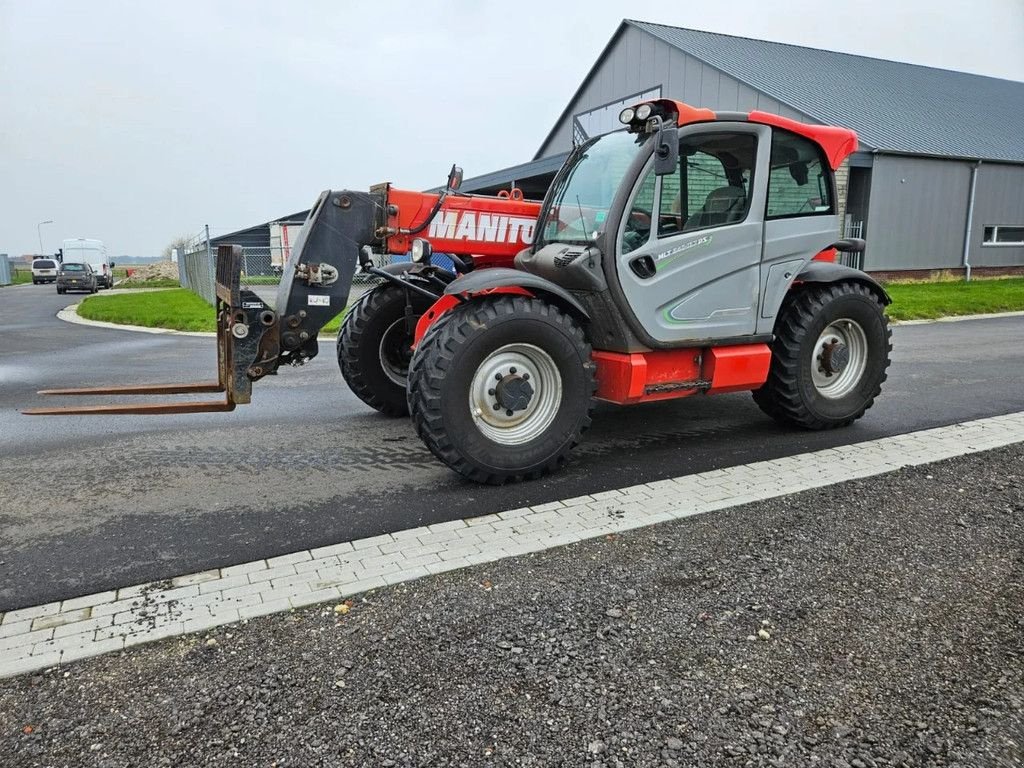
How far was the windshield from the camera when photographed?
16.9 feet

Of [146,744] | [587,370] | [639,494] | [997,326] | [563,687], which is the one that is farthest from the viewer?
[997,326]

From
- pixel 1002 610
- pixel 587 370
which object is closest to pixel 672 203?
pixel 587 370

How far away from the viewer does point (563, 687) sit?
269 cm

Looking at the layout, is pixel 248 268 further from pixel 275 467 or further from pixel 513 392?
pixel 513 392

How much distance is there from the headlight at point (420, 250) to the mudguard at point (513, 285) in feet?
1.50

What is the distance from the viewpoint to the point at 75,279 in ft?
114

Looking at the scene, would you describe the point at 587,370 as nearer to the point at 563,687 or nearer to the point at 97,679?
the point at 563,687

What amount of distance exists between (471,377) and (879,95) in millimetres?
26984

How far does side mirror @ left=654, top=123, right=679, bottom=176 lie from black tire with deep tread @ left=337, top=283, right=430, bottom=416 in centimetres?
243

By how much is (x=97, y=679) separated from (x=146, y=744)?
0.53 m

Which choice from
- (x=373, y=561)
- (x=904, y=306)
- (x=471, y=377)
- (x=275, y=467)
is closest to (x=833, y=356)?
(x=471, y=377)

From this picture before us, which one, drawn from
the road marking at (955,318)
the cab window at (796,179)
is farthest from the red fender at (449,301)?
the road marking at (955,318)

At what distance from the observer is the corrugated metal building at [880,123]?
Result: 2138cm

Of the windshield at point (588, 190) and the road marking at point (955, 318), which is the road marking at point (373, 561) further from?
the road marking at point (955, 318)
